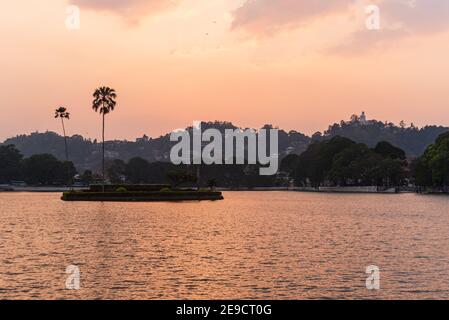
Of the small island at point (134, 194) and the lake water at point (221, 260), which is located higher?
the small island at point (134, 194)

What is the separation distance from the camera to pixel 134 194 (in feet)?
479

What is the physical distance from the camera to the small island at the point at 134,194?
476 feet

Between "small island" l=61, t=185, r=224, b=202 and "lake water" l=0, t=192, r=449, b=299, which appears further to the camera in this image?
"small island" l=61, t=185, r=224, b=202

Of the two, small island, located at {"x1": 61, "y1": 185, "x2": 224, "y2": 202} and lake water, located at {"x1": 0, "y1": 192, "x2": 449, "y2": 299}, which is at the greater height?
small island, located at {"x1": 61, "y1": 185, "x2": 224, "y2": 202}

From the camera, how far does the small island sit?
476 ft

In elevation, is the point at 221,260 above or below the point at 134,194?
below

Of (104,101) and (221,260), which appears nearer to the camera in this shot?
(221,260)

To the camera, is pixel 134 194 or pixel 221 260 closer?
pixel 221 260

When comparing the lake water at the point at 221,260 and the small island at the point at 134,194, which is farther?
the small island at the point at 134,194

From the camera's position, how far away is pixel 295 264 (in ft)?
143

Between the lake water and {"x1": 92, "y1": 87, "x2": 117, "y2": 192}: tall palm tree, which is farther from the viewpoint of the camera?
{"x1": 92, "y1": 87, "x2": 117, "y2": 192}: tall palm tree
